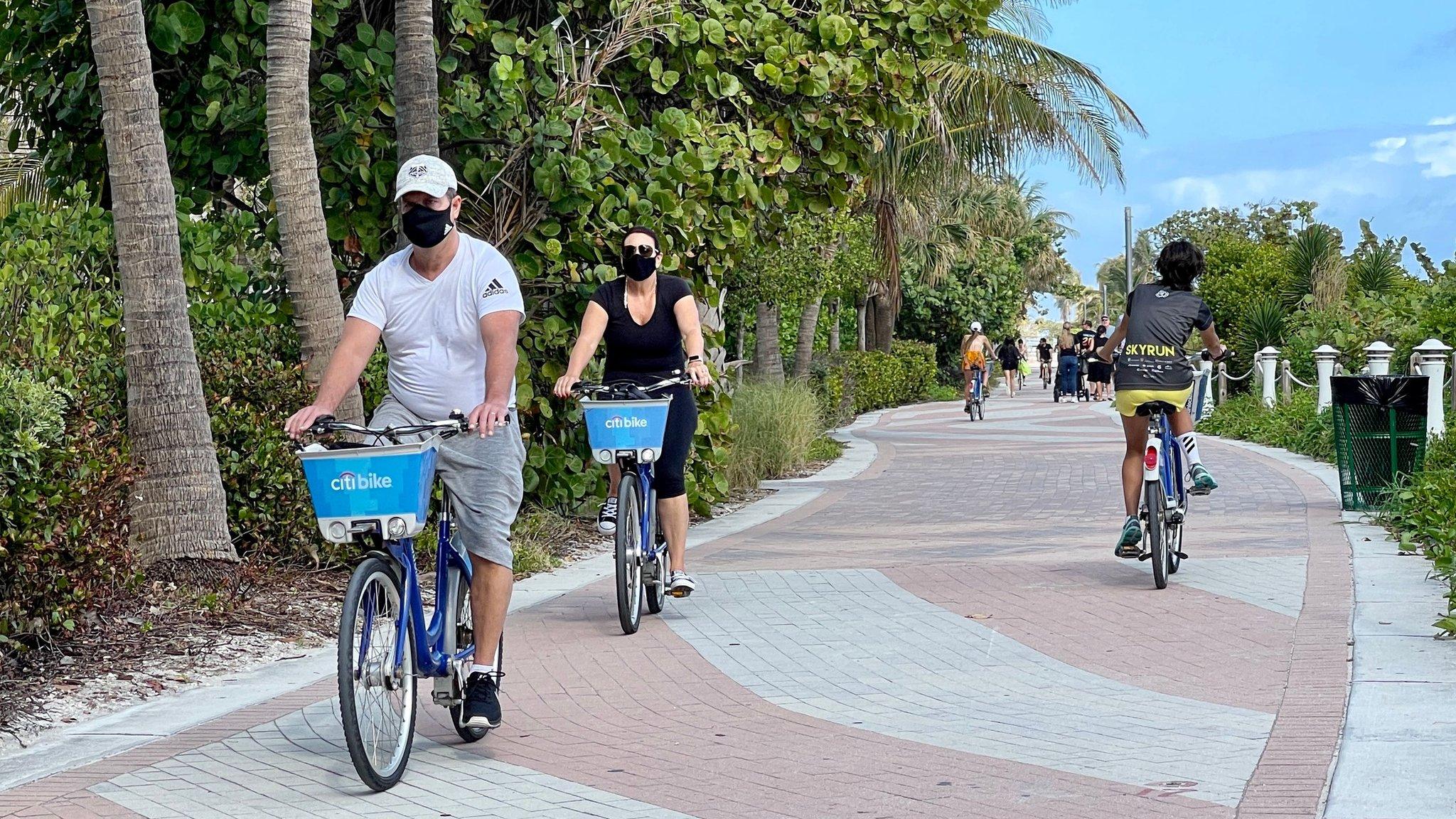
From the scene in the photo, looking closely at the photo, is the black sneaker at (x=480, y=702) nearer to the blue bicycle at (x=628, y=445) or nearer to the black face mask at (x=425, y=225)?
the black face mask at (x=425, y=225)

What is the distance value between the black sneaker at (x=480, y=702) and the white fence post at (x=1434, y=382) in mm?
8207

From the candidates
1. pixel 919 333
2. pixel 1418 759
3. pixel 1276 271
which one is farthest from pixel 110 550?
pixel 919 333

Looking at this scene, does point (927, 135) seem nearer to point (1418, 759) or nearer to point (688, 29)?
point (688, 29)

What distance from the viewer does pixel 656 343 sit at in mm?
Answer: 7926

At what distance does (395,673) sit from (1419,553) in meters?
6.79

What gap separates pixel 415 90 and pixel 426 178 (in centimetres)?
475

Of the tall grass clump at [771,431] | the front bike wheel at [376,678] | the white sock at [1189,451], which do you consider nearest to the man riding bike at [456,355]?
the front bike wheel at [376,678]

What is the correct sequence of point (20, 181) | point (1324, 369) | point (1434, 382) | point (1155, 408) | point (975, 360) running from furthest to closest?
point (975, 360) < point (20, 181) < point (1324, 369) < point (1434, 382) < point (1155, 408)

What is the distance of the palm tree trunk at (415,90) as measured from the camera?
9695mm

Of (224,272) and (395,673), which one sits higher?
(224,272)

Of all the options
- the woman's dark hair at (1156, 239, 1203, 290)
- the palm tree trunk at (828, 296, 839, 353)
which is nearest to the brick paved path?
the woman's dark hair at (1156, 239, 1203, 290)

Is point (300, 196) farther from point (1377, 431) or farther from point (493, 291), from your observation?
point (1377, 431)

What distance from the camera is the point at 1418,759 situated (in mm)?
5012

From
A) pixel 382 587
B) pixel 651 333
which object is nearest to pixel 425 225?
pixel 382 587
